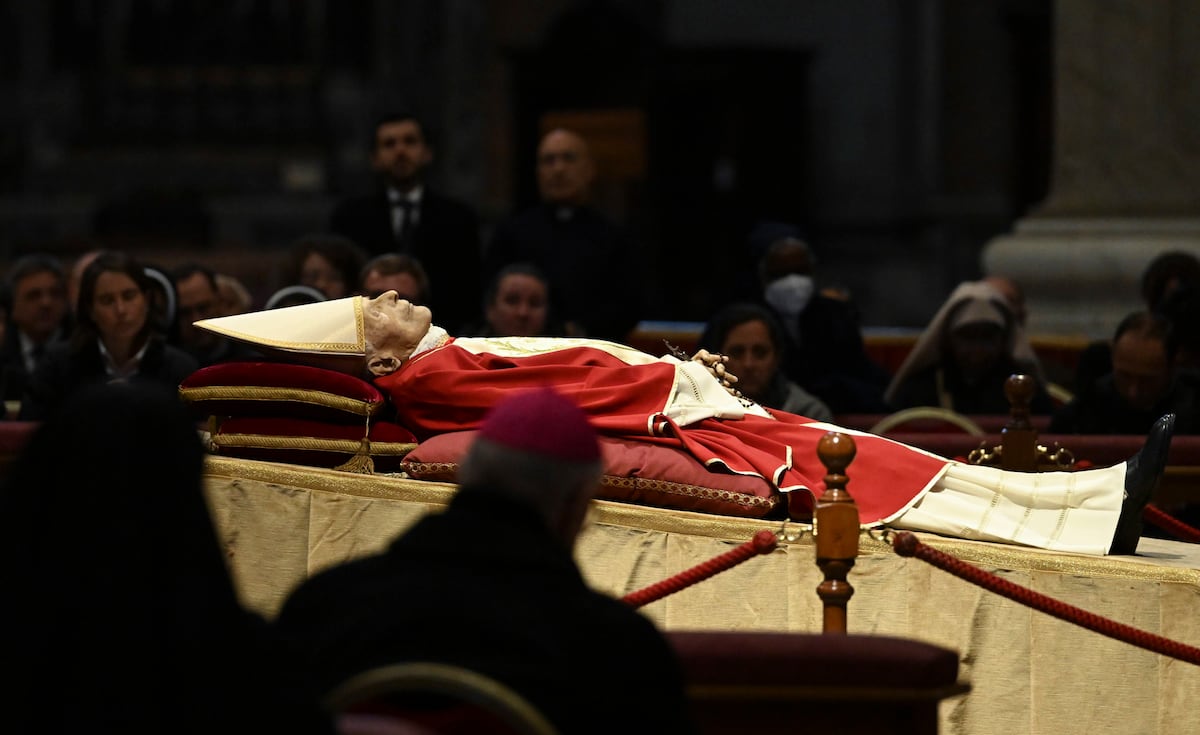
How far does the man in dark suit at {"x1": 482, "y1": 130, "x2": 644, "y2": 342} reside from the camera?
25.1 ft

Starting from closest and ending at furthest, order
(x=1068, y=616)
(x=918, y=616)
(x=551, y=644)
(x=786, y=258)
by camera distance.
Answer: (x=551, y=644), (x=1068, y=616), (x=918, y=616), (x=786, y=258)

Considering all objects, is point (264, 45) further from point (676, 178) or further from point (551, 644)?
point (551, 644)

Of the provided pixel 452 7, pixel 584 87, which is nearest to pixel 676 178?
pixel 584 87

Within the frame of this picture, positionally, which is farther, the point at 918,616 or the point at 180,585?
the point at 918,616

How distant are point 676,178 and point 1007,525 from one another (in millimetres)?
12966

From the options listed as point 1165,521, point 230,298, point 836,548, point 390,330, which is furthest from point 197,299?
point 836,548

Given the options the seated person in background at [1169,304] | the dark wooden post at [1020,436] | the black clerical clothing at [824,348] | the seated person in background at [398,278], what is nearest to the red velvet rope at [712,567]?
the dark wooden post at [1020,436]

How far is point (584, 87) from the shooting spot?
17734mm

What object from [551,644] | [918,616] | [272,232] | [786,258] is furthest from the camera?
[272,232]

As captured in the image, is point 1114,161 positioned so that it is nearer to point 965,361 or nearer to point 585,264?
point 965,361

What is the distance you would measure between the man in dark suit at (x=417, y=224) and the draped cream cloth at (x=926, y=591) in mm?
2510

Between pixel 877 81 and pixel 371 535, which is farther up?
pixel 877 81

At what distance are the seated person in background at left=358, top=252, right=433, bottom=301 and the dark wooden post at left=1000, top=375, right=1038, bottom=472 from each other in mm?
1923

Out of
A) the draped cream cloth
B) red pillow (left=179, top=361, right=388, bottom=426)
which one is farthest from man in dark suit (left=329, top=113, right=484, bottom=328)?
the draped cream cloth
